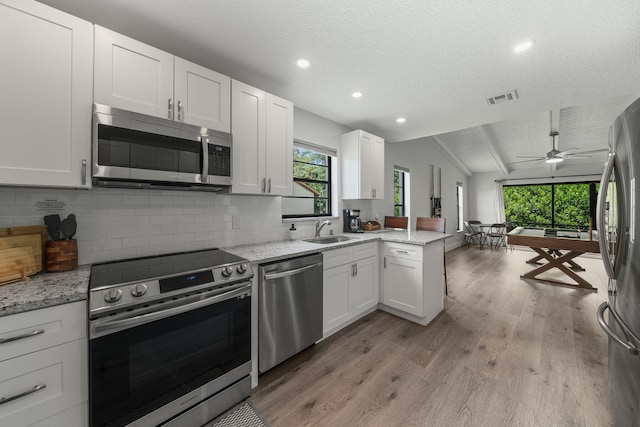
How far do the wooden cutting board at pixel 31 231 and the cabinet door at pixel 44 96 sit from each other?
1.15 feet

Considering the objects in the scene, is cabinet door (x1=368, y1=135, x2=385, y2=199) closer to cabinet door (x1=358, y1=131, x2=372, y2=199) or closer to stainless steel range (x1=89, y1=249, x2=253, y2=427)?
cabinet door (x1=358, y1=131, x2=372, y2=199)

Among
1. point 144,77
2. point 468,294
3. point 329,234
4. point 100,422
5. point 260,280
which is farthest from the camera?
point 468,294

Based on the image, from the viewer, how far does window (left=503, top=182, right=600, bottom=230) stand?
7.71 m

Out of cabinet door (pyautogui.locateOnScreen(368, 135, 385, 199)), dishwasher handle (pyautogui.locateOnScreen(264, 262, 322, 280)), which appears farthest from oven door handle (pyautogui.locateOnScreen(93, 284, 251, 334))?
cabinet door (pyautogui.locateOnScreen(368, 135, 385, 199))

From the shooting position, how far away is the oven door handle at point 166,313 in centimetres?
119

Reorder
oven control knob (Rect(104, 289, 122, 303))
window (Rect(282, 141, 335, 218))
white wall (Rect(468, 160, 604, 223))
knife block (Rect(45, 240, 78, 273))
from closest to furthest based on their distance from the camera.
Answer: oven control knob (Rect(104, 289, 122, 303)), knife block (Rect(45, 240, 78, 273)), window (Rect(282, 141, 335, 218)), white wall (Rect(468, 160, 604, 223))

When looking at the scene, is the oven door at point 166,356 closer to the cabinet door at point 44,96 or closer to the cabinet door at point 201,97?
the cabinet door at point 44,96

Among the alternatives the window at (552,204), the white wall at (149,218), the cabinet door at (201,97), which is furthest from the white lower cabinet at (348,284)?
the window at (552,204)

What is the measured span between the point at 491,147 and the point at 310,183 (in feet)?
18.0

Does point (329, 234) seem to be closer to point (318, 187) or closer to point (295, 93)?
point (318, 187)

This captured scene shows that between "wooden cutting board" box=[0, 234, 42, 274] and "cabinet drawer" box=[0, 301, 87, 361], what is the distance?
1.56 feet

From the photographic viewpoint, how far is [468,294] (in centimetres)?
376

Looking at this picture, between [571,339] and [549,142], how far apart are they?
5.45 metres

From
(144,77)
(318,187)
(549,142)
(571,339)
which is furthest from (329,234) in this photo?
(549,142)
